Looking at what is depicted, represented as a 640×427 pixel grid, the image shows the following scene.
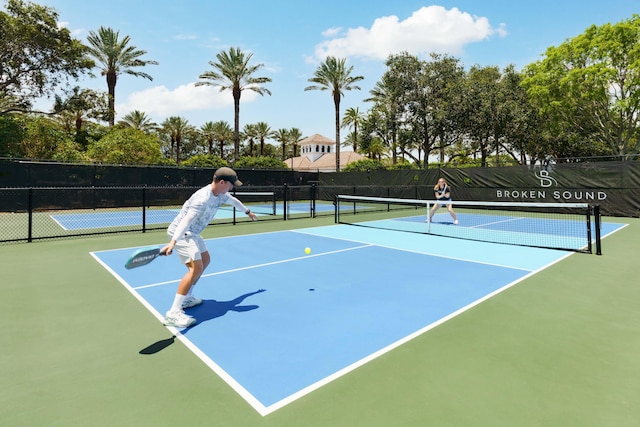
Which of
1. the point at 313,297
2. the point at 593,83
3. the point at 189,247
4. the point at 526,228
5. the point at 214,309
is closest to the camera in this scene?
the point at 189,247

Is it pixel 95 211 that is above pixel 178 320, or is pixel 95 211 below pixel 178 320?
above

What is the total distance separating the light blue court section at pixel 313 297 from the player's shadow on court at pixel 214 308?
0.05 ft

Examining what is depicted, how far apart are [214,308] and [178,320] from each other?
65 centimetres

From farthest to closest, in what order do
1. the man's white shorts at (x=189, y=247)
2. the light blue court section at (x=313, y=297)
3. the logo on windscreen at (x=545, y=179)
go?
the logo on windscreen at (x=545, y=179), the man's white shorts at (x=189, y=247), the light blue court section at (x=313, y=297)

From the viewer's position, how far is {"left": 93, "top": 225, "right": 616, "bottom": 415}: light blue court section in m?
3.24

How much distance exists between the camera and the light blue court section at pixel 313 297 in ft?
10.6

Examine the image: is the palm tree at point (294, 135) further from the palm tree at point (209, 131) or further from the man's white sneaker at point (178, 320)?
the man's white sneaker at point (178, 320)

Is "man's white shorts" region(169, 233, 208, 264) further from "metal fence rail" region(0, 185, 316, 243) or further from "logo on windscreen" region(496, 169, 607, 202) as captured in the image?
"logo on windscreen" region(496, 169, 607, 202)

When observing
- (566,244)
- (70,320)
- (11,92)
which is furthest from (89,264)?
(11,92)

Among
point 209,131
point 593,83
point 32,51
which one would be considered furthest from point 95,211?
point 209,131

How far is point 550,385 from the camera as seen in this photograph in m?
2.90

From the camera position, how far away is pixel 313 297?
5.09m

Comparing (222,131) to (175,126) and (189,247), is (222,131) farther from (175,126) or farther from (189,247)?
(189,247)

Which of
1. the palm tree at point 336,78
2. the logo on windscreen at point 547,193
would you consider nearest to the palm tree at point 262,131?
the palm tree at point 336,78
